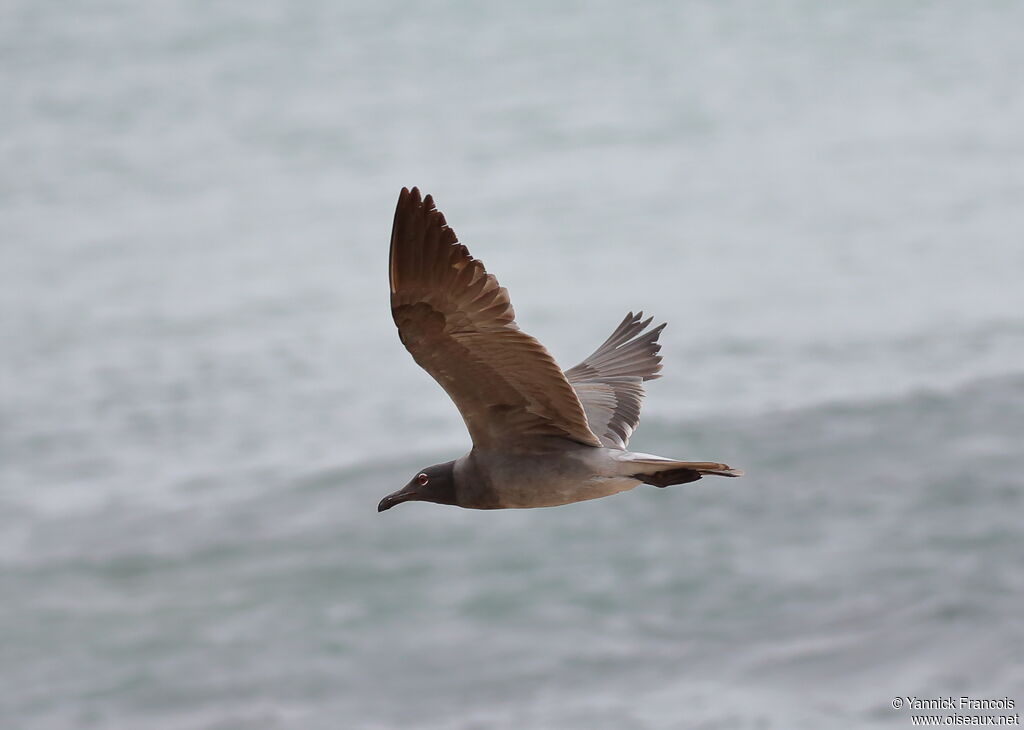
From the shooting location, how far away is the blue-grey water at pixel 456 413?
1398 inches

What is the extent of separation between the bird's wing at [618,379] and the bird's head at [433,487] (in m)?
1.39

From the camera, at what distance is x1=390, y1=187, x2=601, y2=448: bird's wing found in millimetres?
9719

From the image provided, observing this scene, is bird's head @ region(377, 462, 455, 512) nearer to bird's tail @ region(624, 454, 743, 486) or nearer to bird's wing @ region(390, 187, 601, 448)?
bird's wing @ region(390, 187, 601, 448)

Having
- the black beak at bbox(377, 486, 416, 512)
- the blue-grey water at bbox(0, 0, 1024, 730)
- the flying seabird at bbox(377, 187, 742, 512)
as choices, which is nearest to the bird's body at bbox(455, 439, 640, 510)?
the flying seabird at bbox(377, 187, 742, 512)

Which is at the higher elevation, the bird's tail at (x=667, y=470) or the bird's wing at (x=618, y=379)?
the bird's wing at (x=618, y=379)

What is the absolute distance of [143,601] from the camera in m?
37.2

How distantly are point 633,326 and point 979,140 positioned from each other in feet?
118

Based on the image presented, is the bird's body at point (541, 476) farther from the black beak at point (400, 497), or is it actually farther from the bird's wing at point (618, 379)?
the bird's wing at point (618, 379)

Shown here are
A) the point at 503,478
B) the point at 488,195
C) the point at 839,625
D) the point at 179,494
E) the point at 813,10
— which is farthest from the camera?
the point at 813,10

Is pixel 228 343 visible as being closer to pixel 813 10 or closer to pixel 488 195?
pixel 488 195

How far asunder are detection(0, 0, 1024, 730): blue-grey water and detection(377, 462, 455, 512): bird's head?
23.3m

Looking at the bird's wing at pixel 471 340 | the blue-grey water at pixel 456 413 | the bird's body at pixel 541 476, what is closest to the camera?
the bird's wing at pixel 471 340

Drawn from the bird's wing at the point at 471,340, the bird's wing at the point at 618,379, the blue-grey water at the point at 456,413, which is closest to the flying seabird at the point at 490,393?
the bird's wing at the point at 471,340

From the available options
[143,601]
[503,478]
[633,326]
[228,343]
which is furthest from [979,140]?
[503,478]
